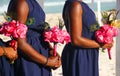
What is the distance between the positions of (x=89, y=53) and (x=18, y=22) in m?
0.76

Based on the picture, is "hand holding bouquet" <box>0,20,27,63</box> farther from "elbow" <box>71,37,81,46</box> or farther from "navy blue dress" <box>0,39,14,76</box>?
"elbow" <box>71,37,81,46</box>

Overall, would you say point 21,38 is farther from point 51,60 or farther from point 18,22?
point 51,60

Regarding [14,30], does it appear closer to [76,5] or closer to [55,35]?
[55,35]

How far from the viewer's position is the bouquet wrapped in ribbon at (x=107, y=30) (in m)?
2.84

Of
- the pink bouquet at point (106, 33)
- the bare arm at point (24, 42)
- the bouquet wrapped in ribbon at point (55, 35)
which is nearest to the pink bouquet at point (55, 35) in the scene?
the bouquet wrapped in ribbon at point (55, 35)

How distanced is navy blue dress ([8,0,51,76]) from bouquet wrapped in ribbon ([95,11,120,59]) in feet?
1.56

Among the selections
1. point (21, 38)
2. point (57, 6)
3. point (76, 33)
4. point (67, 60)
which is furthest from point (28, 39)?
point (57, 6)

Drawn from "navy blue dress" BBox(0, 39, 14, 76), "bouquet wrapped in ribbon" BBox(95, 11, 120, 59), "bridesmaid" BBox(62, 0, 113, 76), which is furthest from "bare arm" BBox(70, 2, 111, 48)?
"navy blue dress" BBox(0, 39, 14, 76)

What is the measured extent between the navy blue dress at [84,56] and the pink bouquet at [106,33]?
0.23ft

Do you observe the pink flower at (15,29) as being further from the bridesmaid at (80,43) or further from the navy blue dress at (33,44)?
the bridesmaid at (80,43)

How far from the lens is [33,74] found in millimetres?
2521

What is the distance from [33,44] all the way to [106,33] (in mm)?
646

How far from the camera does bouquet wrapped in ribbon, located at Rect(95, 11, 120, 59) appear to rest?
Answer: 284 centimetres

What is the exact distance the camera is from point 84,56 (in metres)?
2.94
